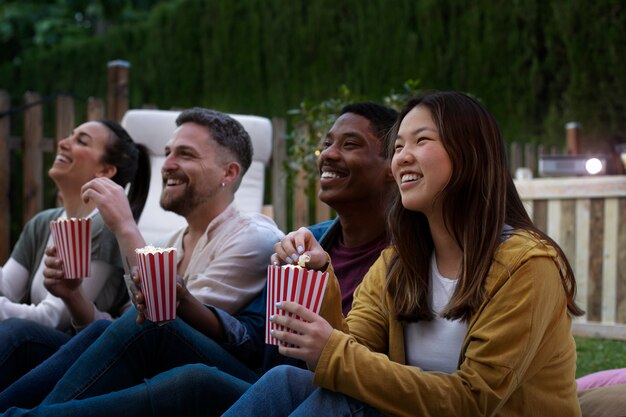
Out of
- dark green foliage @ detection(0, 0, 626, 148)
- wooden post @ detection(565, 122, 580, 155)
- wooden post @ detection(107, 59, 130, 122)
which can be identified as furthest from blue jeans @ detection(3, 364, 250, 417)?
dark green foliage @ detection(0, 0, 626, 148)

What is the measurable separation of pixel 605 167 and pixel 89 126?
4399 millimetres

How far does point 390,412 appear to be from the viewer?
1.91 m

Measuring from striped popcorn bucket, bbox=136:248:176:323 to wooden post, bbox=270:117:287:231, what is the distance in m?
4.72

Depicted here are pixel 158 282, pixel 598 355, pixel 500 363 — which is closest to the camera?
pixel 500 363

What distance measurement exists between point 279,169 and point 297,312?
5413 mm

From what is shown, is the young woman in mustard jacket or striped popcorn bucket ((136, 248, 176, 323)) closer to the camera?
the young woman in mustard jacket

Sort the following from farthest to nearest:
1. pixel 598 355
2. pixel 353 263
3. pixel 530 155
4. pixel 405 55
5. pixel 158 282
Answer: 1. pixel 530 155
2. pixel 405 55
3. pixel 598 355
4. pixel 353 263
5. pixel 158 282

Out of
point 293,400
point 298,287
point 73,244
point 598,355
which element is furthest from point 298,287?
point 598,355

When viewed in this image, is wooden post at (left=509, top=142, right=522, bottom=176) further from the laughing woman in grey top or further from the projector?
the laughing woman in grey top

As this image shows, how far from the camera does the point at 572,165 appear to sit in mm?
6828

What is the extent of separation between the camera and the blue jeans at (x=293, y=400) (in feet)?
6.34

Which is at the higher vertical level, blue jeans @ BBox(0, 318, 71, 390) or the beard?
the beard

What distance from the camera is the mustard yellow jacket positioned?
1883mm

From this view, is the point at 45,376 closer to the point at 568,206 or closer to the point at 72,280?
the point at 72,280
